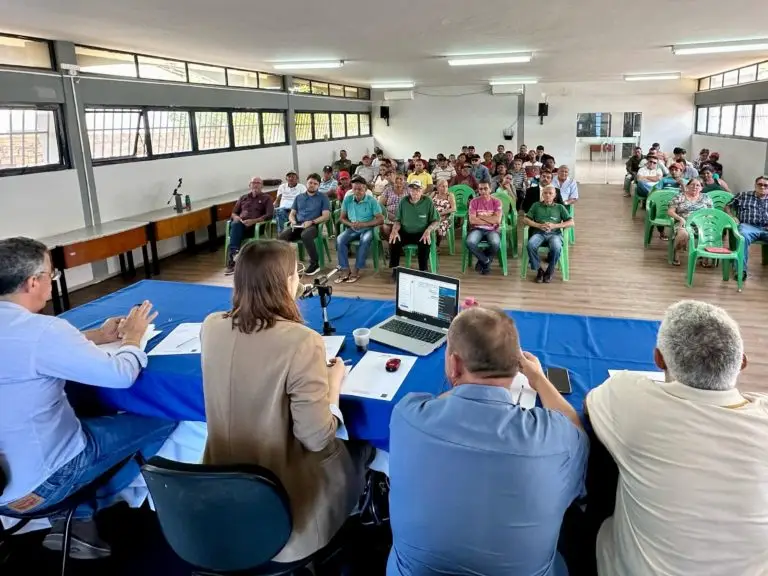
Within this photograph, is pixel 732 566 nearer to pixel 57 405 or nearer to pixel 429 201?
pixel 57 405

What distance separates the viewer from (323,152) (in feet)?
42.1

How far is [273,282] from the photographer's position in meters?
1.73

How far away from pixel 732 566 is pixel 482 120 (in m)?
15.4

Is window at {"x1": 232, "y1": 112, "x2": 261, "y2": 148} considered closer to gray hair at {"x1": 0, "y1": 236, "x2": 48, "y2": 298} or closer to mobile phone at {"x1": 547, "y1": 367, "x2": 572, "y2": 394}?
gray hair at {"x1": 0, "y1": 236, "x2": 48, "y2": 298}

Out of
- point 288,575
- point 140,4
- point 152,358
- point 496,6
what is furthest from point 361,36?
point 288,575

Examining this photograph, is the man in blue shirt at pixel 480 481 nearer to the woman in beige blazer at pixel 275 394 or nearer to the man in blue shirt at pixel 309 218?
the woman in beige blazer at pixel 275 394

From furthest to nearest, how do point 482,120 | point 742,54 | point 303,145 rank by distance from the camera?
point 482,120 → point 303,145 → point 742,54

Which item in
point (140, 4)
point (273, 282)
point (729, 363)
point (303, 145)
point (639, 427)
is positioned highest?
point (140, 4)

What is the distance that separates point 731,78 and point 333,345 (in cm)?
1359

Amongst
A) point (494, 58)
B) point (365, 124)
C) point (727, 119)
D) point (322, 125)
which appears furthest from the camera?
point (365, 124)

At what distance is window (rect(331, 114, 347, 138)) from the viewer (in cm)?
1369

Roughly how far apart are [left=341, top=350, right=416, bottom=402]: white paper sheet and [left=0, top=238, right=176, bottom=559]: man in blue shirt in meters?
0.82

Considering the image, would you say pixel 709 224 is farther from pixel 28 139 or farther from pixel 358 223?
pixel 28 139

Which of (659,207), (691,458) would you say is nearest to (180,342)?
(691,458)
